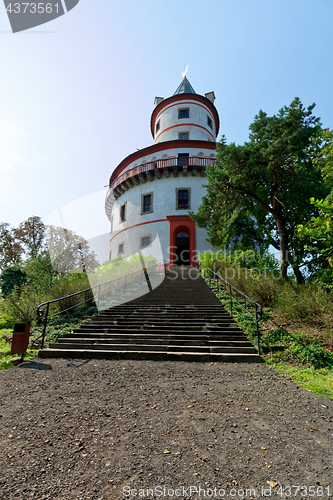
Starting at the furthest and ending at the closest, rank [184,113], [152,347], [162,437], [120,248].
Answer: [184,113]
[120,248]
[152,347]
[162,437]

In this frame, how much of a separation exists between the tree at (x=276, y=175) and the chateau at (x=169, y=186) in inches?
306

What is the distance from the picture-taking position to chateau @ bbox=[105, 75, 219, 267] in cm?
2305

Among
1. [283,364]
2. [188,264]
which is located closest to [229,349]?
[283,364]

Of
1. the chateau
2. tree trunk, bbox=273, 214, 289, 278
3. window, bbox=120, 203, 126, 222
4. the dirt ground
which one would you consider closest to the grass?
the dirt ground

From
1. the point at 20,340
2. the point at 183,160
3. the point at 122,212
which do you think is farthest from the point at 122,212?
the point at 20,340

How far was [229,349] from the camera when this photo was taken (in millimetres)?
6641

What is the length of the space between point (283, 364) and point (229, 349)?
1.31m

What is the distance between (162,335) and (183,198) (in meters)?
17.9

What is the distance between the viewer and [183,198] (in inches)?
936

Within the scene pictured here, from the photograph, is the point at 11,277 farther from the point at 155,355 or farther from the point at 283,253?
the point at 283,253

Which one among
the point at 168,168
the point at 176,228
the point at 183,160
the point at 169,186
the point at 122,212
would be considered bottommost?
the point at 176,228

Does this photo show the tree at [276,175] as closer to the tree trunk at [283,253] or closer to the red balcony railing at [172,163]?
the tree trunk at [283,253]

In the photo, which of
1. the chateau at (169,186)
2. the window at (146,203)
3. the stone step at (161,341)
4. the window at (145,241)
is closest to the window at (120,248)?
the chateau at (169,186)

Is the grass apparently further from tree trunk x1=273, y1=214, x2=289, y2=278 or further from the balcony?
the balcony
